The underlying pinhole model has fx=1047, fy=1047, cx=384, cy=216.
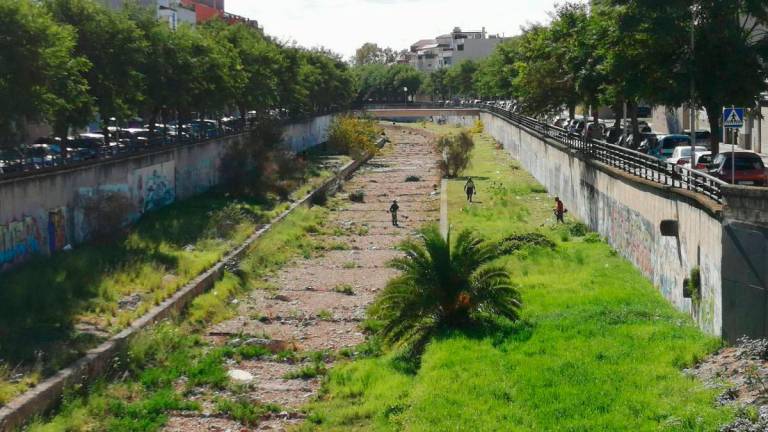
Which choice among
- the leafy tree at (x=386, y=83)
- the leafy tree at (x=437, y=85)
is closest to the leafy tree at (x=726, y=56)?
the leafy tree at (x=386, y=83)

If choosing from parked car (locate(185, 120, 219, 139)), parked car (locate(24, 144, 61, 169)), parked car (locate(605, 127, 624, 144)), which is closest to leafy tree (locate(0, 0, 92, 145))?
parked car (locate(24, 144, 61, 169))

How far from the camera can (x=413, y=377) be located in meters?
21.0

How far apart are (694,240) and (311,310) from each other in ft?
42.1

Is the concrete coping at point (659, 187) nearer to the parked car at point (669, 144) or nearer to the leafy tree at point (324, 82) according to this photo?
the parked car at point (669, 144)

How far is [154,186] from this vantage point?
4578 centimetres

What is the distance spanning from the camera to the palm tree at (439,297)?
2306 centimetres

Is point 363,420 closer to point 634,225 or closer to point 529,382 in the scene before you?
point 529,382

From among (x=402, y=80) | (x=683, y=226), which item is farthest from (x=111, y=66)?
(x=402, y=80)

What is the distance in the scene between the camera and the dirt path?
22.2 metres

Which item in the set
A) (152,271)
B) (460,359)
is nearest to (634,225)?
(460,359)

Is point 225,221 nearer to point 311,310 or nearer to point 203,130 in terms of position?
point 311,310

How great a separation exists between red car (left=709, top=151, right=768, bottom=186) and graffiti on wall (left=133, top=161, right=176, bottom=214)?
22958mm

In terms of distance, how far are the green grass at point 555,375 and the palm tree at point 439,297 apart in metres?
0.59

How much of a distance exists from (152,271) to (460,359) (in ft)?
51.2
